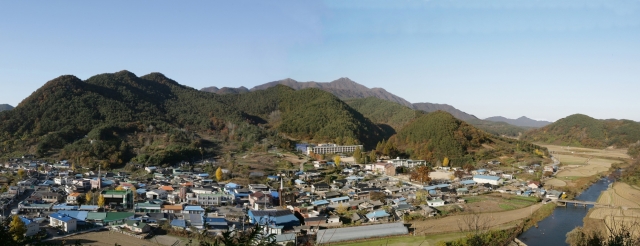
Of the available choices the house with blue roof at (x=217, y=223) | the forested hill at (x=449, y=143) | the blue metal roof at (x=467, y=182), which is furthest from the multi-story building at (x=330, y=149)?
the house with blue roof at (x=217, y=223)

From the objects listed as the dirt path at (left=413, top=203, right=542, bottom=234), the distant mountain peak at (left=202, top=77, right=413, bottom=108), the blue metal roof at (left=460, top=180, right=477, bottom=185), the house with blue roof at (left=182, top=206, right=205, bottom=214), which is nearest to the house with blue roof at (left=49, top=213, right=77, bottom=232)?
the house with blue roof at (left=182, top=206, right=205, bottom=214)

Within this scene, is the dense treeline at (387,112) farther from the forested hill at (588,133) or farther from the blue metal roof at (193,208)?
the blue metal roof at (193,208)

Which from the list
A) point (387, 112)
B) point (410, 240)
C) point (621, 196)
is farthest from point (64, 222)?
point (387, 112)

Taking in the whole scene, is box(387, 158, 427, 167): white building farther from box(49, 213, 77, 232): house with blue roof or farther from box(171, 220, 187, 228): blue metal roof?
box(49, 213, 77, 232): house with blue roof

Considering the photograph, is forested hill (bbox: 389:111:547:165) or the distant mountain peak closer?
forested hill (bbox: 389:111:547:165)

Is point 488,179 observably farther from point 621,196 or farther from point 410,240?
point 410,240

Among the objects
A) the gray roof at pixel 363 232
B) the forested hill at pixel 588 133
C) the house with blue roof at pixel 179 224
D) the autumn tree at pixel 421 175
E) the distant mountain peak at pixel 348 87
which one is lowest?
the gray roof at pixel 363 232

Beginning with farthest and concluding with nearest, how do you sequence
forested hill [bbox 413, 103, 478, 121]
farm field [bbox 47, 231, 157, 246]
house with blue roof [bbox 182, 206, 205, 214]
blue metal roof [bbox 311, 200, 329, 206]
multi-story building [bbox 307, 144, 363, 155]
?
forested hill [bbox 413, 103, 478, 121], multi-story building [bbox 307, 144, 363, 155], blue metal roof [bbox 311, 200, 329, 206], house with blue roof [bbox 182, 206, 205, 214], farm field [bbox 47, 231, 157, 246]
